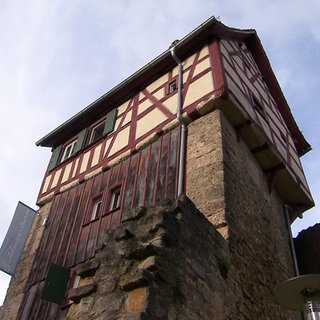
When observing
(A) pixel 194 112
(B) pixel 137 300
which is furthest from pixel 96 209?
(B) pixel 137 300

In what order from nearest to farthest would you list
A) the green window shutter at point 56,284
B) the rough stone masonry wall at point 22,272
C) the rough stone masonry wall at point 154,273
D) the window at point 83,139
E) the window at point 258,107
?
the rough stone masonry wall at point 154,273, the green window shutter at point 56,284, the rough stone masonry wall at point 22,272, the window at point 258,107, the window at point 83,139

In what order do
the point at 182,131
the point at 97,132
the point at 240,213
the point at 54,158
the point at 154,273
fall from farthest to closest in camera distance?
the point at 54,158
the point at 97,132
the point at 182,131
the point at 240,213
the point at 154,273

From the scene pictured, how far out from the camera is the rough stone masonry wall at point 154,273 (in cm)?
326

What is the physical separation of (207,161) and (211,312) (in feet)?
9.57

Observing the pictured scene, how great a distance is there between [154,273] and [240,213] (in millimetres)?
2911

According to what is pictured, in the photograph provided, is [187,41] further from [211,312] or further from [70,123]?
[211,312]

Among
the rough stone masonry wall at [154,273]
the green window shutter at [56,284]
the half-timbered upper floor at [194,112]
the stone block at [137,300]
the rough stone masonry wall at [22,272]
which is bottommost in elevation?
the stone block at [137,300]

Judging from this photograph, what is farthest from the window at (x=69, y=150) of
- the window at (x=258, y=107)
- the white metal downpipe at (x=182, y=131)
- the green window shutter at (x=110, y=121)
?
the window at (x=258, y=107)

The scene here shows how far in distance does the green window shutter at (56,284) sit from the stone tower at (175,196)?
18mm

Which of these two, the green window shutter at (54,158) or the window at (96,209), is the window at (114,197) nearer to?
the window at (96,209)

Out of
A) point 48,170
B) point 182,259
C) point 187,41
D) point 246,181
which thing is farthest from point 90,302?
point 48,170

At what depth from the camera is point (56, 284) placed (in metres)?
6.75

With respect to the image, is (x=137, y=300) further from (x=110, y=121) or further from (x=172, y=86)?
(x=110, y=121)

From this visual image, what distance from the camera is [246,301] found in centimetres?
507
